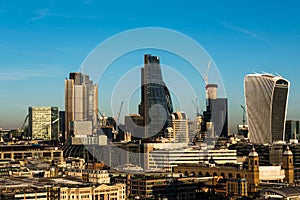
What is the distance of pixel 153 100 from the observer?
35594mm

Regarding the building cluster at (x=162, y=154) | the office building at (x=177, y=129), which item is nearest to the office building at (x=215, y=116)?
the building cluster at (x=162, y=154)

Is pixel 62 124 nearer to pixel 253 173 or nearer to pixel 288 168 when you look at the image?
pixel 288 168

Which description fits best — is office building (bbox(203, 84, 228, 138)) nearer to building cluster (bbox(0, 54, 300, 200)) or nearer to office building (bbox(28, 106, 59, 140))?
building cluster (bbox(0, 54, 300, 200))

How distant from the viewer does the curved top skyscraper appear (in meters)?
36.9

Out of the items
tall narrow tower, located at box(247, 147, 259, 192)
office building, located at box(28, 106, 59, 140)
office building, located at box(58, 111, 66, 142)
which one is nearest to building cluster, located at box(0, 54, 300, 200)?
tall narrow tower, located at box(247, 147, 259, 192)

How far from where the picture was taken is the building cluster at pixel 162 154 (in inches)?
815

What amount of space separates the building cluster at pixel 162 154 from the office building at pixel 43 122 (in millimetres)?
6454

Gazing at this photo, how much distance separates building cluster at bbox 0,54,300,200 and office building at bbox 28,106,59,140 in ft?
21.2

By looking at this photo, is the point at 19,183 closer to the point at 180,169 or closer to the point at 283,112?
the point at 180,169

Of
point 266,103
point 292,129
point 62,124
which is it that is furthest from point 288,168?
point 62,124

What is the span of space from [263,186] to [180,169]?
6.63 metres

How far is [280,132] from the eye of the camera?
3856cm

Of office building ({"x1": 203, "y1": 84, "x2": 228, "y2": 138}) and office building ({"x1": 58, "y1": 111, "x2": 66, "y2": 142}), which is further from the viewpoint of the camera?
office building ({"x1": 58, "y1": 111, "x2": 66, "y2": 142})

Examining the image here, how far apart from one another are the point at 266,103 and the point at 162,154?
928cm
